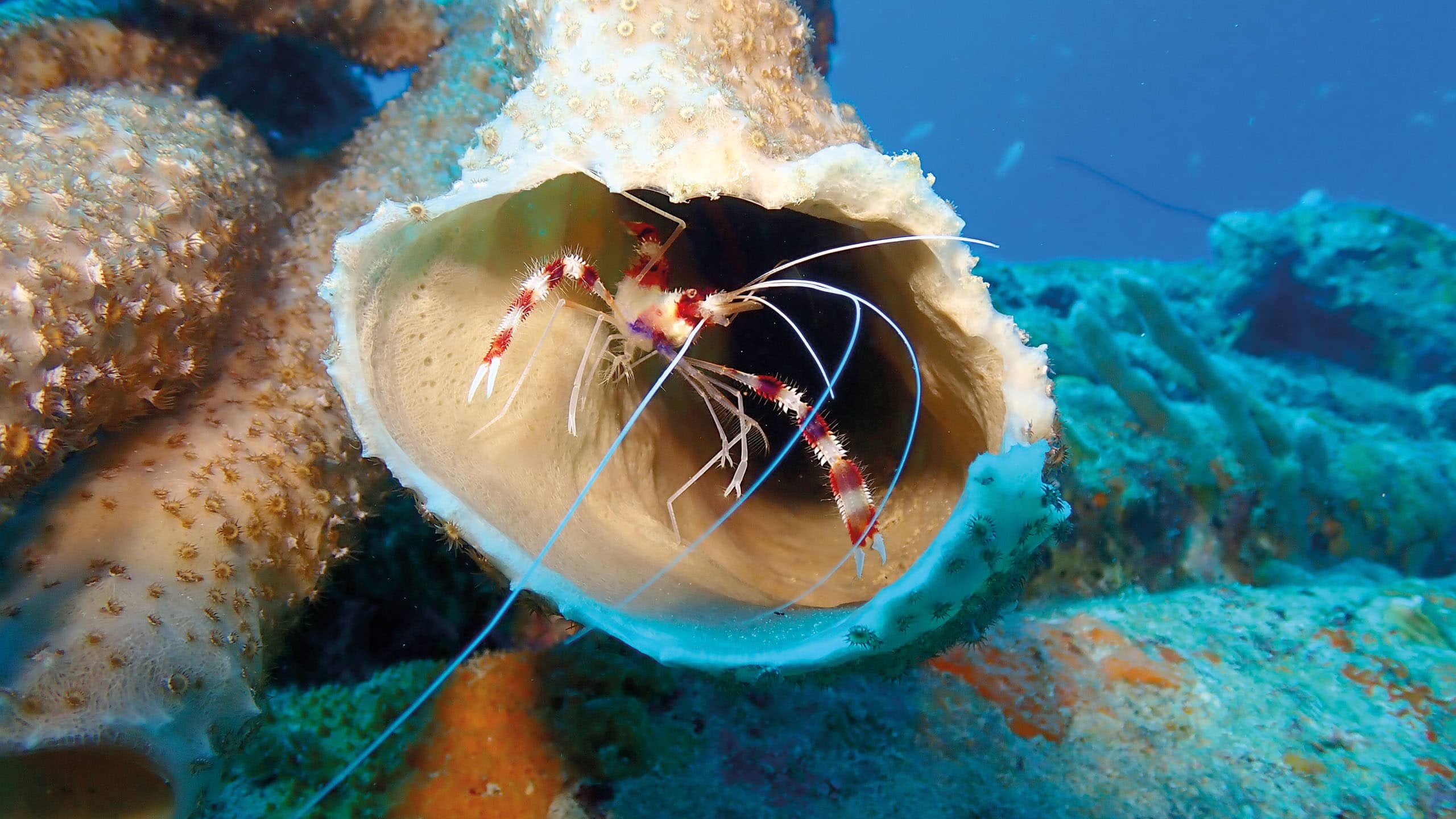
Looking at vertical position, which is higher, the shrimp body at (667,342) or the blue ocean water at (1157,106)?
the blue ocean water at (1157,106)

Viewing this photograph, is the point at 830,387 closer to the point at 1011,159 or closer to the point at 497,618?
the point at 497,618

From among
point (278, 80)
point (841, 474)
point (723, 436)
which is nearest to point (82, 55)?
point (278, 80)

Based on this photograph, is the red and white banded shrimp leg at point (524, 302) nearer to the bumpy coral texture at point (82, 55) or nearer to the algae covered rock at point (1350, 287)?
the bumpy coral texture at point (82, 55)

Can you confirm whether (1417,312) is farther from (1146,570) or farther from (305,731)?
(305,731)

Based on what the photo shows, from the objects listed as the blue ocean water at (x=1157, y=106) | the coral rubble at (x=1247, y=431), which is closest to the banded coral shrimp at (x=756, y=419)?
the coral rubble at (x=1247, y=431)

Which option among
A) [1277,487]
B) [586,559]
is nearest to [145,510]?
[586,559]

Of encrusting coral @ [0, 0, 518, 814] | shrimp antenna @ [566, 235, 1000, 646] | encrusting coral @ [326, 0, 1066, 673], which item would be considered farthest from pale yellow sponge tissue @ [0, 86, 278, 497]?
shrimp antenna @ [566, 235, 1000, 646]

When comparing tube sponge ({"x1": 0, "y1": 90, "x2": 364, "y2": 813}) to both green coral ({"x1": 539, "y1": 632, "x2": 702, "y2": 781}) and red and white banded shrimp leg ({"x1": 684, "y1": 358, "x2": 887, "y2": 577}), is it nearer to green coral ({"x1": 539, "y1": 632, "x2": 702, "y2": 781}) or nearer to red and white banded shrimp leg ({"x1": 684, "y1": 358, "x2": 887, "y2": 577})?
green coral ({"x1": 539, "y1": 632, "x2": 702, "y2": 781})
